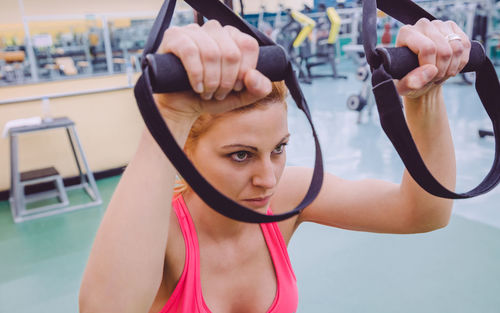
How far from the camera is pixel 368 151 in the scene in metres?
4.73

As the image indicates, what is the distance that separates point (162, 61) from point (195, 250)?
59 cm

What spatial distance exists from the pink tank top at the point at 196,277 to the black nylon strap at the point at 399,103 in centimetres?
56

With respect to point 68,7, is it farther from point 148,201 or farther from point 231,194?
point 148,201

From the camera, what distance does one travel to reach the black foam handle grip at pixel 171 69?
1.58 feet

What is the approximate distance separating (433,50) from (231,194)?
0.47 metres

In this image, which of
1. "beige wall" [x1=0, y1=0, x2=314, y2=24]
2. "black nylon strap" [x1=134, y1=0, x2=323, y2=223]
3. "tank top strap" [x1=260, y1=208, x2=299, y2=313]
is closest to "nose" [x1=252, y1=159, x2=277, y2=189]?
"black nylon strap" [x1=134, y1=0, x2=323, y2=223]

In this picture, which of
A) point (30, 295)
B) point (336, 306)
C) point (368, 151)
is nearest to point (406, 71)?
point (336, 306)

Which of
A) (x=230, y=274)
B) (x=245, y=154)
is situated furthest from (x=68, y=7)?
(x=245, y=154)

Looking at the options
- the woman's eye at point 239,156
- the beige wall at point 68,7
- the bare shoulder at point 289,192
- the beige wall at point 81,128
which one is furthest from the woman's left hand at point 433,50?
the beige wall at point 68,7

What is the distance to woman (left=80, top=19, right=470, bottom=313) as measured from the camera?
55 centimetres

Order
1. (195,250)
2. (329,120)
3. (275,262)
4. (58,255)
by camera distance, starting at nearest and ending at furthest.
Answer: (195,250) < (275,262) < (58,255) < (329,120)

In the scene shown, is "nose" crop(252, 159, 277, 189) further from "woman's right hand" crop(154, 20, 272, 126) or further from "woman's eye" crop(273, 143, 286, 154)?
"woman's right hand" crop(154, 20, 272, 126)

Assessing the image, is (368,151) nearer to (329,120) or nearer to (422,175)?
(329,120)

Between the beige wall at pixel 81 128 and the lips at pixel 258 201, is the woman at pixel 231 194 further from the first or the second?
the beige wall at pixel 81 128
